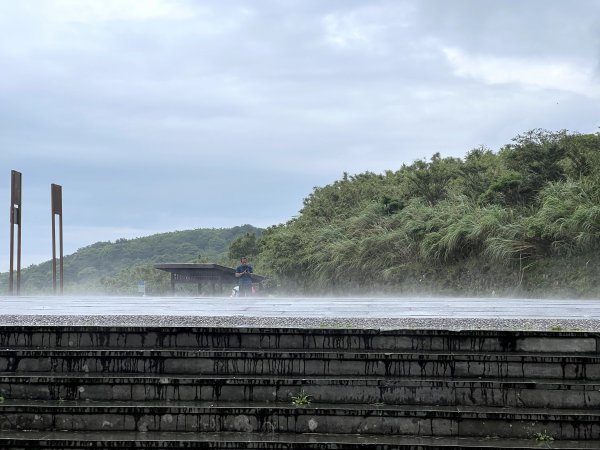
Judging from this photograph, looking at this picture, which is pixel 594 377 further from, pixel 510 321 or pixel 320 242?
pixel 320 242

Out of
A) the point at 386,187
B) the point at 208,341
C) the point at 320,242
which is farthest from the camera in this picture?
the point at 386,187

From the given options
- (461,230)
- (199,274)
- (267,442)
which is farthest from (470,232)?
(267,442)

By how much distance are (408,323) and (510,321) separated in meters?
0.99

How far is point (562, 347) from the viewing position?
7711 mm

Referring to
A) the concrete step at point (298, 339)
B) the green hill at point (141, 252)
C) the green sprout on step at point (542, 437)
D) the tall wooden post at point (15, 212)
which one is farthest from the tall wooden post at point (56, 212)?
the green hill at point (141, 252)

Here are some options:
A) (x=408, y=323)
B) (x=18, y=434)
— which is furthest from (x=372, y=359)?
(x=18, y=434)

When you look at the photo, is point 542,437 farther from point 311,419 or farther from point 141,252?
point 141,252

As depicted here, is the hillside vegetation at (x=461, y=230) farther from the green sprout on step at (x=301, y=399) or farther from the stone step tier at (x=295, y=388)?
the green sprout on step at (x=301, y=399)

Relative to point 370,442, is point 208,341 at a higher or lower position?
higher

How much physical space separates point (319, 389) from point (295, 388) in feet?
0.66

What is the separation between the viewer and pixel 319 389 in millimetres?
7266

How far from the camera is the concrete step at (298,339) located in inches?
304

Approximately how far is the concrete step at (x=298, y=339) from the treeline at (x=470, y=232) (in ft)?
36.8

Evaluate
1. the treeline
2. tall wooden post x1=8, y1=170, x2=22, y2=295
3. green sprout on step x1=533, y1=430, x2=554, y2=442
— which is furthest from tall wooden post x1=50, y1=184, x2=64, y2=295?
green sprout on step x1=533, y1=430, x2=554, y2=442
